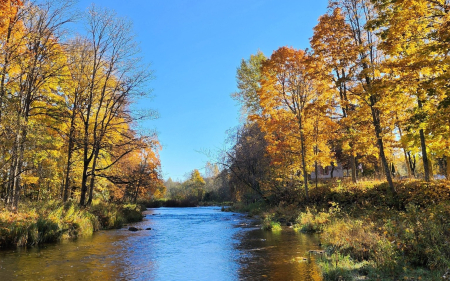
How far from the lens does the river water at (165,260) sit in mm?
8078

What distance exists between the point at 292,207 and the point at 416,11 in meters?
16.2

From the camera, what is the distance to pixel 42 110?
A: 1816 centimetres

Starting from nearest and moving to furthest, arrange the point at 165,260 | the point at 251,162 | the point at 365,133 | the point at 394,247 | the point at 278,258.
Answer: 1. the point at 394,247
2. the point at 278,258
3. the point at 165,260
4. the point at 365,133
5. the point at 251,162

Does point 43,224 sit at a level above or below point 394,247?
above

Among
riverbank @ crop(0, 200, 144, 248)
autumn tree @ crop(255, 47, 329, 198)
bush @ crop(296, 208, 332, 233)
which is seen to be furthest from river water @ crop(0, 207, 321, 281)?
autumn tree @ crop(255, 47, 329, 198)

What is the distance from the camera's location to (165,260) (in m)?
10.2

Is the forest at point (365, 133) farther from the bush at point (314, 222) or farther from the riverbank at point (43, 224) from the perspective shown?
the riverbank at point (43, 224)

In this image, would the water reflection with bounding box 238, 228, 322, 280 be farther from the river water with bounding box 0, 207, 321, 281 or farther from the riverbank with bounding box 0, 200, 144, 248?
the riverbank with bounding box 0, 200, 144, 248

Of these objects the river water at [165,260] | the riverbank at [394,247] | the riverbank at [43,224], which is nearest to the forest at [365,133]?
the riverbank at [394,247]

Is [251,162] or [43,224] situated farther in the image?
[251,162]

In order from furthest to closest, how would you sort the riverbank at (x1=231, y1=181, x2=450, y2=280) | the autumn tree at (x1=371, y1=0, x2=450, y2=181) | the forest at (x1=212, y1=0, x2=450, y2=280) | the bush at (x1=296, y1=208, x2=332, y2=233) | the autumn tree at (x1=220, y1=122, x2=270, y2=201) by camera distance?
the autumn tree at (x1=220, y1=122, x2=270, y2=201) < the bush at (x1=296, y1=208, x2=332, y2=233) < the autumn tree at (x1=371, y1=0, x2=450, y2=181) < the forest at (x1=212, y1=0, x2=450, y2=280) < the riverbank at (x1=231, y1=181, x2=450, y2=280)

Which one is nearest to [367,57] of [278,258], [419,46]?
[419,46]

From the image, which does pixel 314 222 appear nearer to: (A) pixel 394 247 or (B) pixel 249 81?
(A) pixel 394 247

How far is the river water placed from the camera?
26.5 ft
